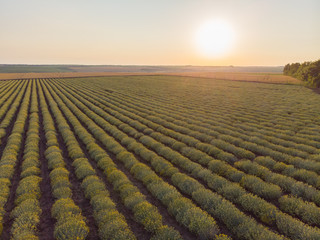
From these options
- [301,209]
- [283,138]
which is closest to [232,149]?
[283,138]

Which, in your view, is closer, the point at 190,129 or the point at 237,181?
the point at 237,181

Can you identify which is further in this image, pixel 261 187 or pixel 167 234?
pixel 261 187

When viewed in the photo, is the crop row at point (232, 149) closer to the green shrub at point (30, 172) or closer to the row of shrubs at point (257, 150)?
the row of shrubs at point (257, 150)

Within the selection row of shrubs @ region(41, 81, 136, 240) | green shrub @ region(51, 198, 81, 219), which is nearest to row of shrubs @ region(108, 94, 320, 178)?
row of shrubs @ region(41, 81, 136, 240)

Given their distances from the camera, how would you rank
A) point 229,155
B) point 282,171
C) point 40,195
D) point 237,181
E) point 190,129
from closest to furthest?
point 40,195 < point 237,181 < point 282,171 < point 229,155 < point 190,129

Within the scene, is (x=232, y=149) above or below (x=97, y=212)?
above

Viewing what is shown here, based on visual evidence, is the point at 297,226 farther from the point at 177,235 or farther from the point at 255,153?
the point at 255,153

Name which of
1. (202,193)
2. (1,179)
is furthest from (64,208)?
(202,193)

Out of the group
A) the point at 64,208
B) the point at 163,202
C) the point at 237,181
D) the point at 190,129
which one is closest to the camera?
the point at 64,208

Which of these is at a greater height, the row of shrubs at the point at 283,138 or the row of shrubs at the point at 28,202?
the row of shrubs at the point at 283,138

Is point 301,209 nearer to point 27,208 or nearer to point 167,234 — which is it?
point 167,234

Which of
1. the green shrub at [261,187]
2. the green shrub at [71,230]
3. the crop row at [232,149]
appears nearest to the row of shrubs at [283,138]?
the crop row at [232,149]
